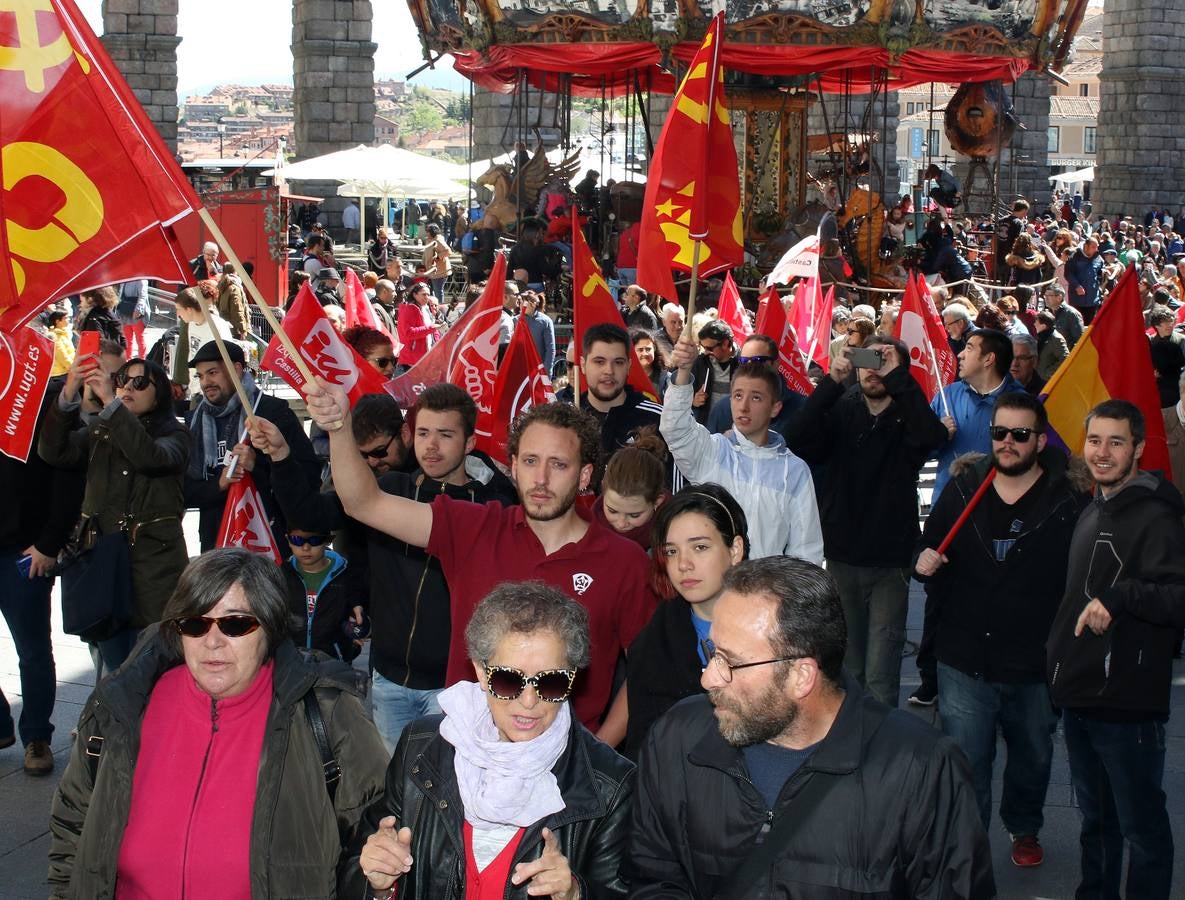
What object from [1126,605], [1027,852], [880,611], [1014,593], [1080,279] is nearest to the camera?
[1126,605]

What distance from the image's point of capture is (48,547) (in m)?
6.59

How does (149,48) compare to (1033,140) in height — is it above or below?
above

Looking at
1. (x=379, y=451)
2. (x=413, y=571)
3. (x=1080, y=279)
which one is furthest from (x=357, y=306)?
(x=1080, y=279)

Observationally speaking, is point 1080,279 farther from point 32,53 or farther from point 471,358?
point 32,53

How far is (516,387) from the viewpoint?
25.7 ft

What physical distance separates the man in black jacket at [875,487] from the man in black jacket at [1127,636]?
1.64 metres

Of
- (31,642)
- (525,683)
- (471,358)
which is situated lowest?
(31,642)

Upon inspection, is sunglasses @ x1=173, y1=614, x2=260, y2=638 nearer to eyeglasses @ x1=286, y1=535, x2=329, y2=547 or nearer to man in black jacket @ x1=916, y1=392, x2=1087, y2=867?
eyeglasses @ x1=286, y1=535, x2=329, y2=547

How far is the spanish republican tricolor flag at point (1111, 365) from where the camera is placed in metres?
6.64

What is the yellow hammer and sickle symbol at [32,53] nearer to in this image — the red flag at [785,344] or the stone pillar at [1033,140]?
the red flag at [785,344]

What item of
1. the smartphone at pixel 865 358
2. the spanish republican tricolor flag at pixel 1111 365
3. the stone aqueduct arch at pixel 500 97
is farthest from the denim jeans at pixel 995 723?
the stone aqueduct arch at pixel 500 97

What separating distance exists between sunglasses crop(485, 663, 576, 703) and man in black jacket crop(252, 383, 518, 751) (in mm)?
1783

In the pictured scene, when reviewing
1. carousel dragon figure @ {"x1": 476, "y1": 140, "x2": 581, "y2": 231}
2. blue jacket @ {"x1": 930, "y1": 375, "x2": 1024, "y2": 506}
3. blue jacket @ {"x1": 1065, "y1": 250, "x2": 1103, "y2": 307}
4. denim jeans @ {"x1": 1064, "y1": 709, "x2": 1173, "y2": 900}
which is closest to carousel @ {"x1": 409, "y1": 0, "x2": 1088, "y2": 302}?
carousel dragon figure @ {"x1": 476, "y1": 140, "x2": 581, "y2": 231}

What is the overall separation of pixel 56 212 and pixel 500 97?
29.9 meters
